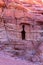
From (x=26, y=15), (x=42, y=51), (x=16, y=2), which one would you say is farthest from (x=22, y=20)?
(x=42, y=51)

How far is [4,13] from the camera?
7.55 m

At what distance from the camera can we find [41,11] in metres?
7.47

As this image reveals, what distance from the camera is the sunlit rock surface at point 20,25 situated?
7.41 metres

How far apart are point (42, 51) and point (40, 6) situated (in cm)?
161

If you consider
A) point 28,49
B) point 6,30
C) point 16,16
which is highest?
point 16,16

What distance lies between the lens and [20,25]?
752cm

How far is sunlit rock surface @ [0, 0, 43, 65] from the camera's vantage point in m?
7.41

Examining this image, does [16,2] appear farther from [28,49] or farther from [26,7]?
[28,49]

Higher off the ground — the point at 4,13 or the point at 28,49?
the point at 4,13

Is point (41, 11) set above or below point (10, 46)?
above

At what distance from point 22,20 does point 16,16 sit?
0.83ft

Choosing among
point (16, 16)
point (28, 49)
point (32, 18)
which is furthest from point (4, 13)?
point (28, 49)

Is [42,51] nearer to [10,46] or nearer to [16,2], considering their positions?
[10,46]

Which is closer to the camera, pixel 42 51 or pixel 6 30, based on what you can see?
pixel 42 51
